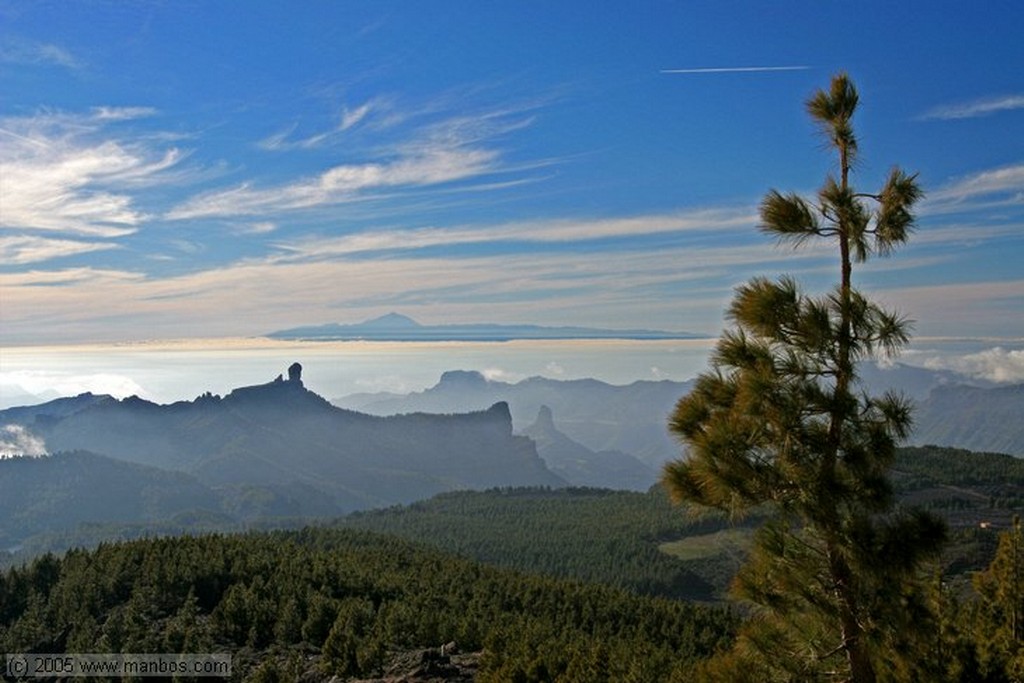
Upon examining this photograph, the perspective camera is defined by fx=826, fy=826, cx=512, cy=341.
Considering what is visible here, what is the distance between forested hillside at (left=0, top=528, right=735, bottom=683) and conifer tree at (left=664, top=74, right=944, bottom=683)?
27.6 meters

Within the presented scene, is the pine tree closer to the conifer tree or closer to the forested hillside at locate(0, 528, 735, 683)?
the conifer tree

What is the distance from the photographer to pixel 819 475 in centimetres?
1820

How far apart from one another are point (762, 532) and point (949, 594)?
1871 centimetres

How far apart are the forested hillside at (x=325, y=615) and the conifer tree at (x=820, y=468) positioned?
27.6 metres

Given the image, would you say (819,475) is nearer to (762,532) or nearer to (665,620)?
(762,532)

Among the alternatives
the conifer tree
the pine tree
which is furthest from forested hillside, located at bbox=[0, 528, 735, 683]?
the conifer tree

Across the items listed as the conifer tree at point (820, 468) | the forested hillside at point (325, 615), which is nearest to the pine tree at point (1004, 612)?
the conifer tree at point (820, 468)

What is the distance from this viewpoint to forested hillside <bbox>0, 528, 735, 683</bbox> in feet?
224

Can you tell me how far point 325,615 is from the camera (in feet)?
313

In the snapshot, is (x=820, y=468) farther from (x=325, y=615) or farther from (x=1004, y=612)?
(x=325, y=615)

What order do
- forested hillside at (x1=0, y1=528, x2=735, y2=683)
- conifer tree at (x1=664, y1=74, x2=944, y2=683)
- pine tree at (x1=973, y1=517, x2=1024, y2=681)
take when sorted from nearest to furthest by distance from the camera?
conifer tree at (x1=664, y1=74, x2=944, y2=683)
pine tree at (x1=973, y1=517, x2=1024, y2=681)
forested hillside at (x1=0, y1=528, x2=735, y2=683)

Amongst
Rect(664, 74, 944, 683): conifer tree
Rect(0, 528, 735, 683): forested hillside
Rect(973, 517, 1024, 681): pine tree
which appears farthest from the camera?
Rect(0, 528, 735, 683): forested hillside

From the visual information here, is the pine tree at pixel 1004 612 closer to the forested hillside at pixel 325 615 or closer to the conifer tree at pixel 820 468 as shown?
the conifer tree at pixel 820 468

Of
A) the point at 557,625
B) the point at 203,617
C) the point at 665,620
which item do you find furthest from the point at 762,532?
the point at 665,620
